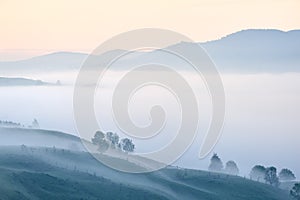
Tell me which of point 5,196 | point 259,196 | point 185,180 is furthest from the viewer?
point 185,180

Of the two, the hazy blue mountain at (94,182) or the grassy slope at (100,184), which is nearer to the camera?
the grassy slope at (100,184)

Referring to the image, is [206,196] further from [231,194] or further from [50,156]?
[50,156]

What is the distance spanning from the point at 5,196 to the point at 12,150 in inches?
2553

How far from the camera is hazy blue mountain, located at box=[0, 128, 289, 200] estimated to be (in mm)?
129750

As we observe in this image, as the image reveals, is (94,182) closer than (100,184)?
No

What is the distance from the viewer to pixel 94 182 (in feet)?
485

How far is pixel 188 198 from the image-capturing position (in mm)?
154625

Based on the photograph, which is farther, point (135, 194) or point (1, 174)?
point (135, 194)

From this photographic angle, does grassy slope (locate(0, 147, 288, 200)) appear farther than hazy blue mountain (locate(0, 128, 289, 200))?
No

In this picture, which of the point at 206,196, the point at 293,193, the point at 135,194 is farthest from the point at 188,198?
the point at 293,193

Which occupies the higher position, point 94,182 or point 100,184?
point 94,182

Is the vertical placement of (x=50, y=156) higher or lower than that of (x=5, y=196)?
higher

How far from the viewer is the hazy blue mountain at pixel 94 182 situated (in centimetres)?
12975

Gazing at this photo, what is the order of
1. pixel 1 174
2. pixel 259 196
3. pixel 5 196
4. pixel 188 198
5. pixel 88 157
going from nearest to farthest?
1. pixel 5 196
2. pixel 1 174
3. pixel 188 198
4. pixel 259 196
5. pixel 88 157
